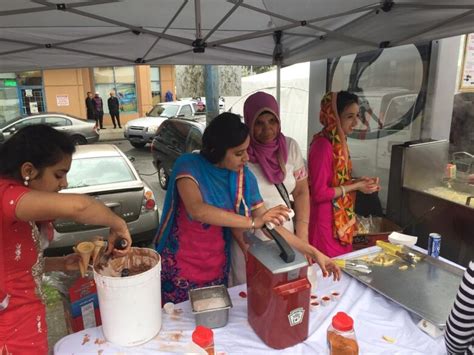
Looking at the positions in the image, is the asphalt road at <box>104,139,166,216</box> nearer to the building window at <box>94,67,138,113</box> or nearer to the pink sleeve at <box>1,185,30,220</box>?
the building window at <box>94,67,138,113</box>

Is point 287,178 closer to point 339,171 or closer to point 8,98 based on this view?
point 339,171

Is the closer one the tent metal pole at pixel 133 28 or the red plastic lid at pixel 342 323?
the red plastic lid at pixel 342 323

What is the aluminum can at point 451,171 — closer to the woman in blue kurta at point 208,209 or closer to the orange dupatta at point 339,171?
the orange dupatta at point 339,171

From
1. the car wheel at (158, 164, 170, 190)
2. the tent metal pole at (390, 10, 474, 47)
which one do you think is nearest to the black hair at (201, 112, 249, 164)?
the tent metal pole at (390, 10, 474, 47)

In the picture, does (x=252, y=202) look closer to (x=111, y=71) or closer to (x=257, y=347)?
(x=257, y=347)

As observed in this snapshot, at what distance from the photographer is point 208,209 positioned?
61.6 inches

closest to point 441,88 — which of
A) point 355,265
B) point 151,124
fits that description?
point 355,265

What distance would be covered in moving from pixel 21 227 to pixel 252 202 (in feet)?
3.22

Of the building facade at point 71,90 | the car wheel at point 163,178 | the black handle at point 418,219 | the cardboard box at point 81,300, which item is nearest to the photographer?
the cardboard box at point 81,300

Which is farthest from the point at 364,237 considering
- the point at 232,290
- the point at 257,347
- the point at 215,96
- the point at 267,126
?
the point at 215,96

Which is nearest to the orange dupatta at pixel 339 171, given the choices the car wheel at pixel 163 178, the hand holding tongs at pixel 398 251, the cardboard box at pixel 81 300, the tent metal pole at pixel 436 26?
the hand holding tongs at pixel 398 251

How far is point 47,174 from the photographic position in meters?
1.20

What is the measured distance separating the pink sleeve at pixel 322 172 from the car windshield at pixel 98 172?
8.13 ft

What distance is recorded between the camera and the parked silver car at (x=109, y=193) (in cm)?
368
